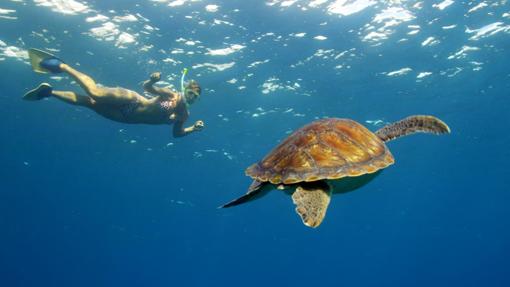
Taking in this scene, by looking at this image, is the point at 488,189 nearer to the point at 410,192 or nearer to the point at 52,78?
the point at 410,192

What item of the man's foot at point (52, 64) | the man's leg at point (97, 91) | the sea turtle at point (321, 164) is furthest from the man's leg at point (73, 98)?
the sea turtle at point (321, 164)

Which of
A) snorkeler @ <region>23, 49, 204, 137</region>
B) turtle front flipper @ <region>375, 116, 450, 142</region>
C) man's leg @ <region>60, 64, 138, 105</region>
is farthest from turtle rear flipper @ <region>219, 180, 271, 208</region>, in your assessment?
man's leg @ <region>60, 64, 138, 105</region>

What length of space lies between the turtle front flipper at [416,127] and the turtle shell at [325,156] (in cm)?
57

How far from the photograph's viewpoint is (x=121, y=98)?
1080 cm

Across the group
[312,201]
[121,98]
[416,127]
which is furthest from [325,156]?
[121,98]

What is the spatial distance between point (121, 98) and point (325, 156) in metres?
7.66

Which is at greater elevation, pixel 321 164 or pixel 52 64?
pixel 321 164

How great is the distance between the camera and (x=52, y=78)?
62.3 feet

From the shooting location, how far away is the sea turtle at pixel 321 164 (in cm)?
481

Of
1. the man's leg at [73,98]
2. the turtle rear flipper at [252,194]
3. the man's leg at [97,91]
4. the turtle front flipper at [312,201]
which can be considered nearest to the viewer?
the turtle front flipper at [312,201]

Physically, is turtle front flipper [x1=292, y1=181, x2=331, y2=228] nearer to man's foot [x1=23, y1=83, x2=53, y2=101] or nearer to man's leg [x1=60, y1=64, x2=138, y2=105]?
man's leg [x1=60, y1=64, x2=138, y2=105]

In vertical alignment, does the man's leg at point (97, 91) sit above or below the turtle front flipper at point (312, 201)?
below

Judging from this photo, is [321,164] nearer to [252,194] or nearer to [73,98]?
[252,194]

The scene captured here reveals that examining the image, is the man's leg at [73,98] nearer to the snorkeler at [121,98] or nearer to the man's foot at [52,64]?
the snorkeler at [121,98]
